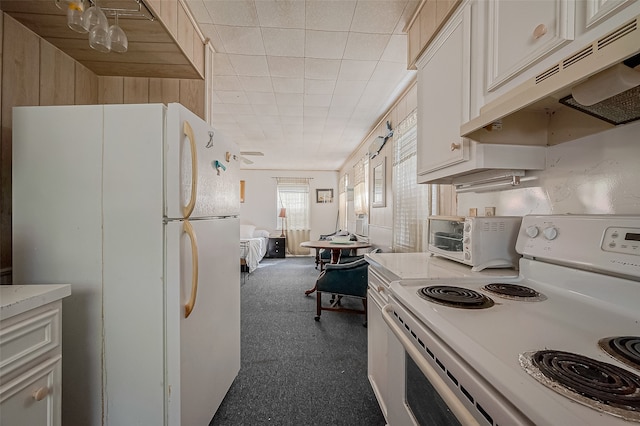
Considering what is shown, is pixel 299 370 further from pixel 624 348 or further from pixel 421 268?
pixel 624 348

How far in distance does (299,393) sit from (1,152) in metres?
2.03

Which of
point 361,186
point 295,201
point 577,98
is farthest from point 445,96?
point 295,201

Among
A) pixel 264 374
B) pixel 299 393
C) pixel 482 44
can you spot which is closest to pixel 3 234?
pixel 264 374

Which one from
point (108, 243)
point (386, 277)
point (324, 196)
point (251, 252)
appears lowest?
point (251, 252)

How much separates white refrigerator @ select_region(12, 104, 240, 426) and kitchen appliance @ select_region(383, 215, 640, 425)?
952mm

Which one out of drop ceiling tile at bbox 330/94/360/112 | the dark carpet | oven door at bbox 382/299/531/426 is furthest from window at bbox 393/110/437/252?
oven door at bbox 382/299/531/426

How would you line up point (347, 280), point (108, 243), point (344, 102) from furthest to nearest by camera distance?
point (344, 102), point (347, 280), point (108, 243)

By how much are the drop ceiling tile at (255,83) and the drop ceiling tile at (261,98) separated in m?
0.08

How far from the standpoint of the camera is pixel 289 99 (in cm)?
283

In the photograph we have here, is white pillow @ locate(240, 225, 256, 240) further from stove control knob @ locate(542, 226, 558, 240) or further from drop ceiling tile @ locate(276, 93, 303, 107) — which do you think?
stove control knob @ locate(542, 226, 558, 240)

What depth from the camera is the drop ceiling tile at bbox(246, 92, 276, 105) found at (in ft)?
8.87

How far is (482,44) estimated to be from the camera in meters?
1.05

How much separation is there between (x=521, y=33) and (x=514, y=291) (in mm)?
912

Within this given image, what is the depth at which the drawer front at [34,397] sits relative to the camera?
0.74m
